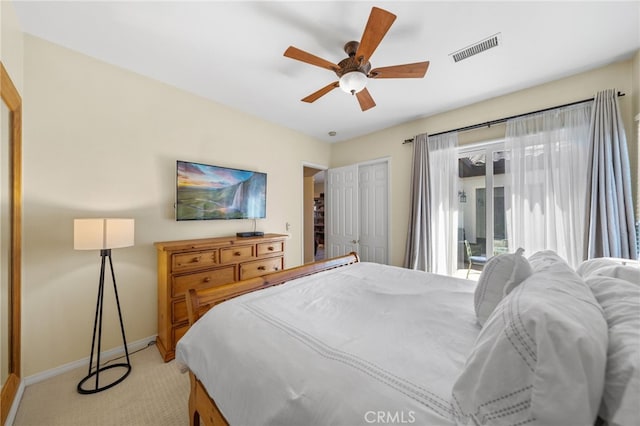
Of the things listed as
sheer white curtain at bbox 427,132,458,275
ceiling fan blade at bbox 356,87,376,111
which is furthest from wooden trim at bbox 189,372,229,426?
sheer white curtain at bbox 427,132,458,275

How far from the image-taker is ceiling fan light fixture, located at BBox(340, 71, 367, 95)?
1.79 metres

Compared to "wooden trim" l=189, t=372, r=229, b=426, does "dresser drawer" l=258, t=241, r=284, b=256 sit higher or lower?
higher

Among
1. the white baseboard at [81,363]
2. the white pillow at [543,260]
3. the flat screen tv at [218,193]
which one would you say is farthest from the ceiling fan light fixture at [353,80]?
the white baseboard at [81,363]

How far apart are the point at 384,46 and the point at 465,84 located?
46.4 inches

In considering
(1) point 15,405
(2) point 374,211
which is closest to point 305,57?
(2) point 374,211

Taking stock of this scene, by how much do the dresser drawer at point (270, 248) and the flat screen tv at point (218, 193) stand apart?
0.51 meters

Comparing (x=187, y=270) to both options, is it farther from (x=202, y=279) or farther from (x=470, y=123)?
(x=470, y=123)

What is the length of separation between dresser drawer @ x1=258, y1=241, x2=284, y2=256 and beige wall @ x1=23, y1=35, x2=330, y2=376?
0.67m

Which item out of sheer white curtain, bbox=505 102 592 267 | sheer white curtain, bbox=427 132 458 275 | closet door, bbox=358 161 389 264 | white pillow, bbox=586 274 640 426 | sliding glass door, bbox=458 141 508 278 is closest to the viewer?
white pillow, bbox=586 274 640 426

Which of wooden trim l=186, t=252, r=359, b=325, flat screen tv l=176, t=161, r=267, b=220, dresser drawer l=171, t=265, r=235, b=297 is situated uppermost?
flat screen tv l=176, t=161, r=267, b=220

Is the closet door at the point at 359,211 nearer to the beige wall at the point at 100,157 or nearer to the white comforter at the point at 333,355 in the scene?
the beige wall at the point at 100,157

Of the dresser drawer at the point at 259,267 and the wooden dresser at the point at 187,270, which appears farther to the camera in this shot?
the dresser drawer at the point at 259,267

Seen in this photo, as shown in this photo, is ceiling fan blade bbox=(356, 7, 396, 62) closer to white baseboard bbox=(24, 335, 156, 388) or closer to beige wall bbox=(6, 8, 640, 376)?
beige wall bbox=(6, 8, 640, 376)

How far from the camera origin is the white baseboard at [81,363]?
184 cm
